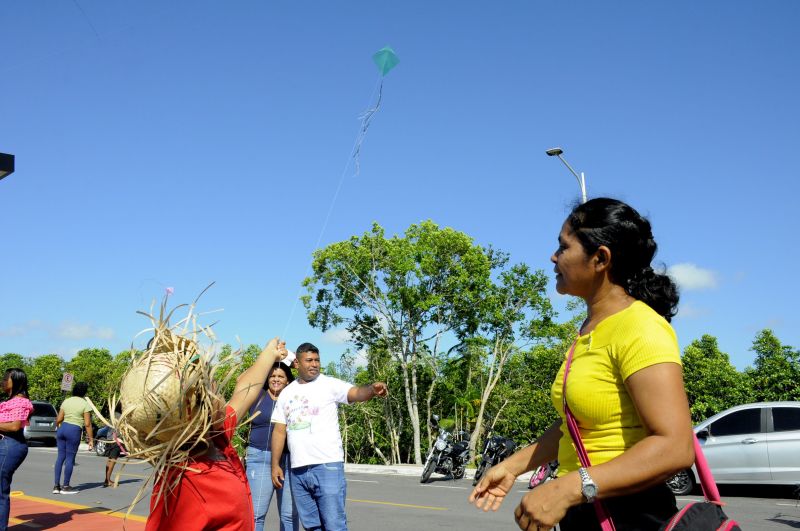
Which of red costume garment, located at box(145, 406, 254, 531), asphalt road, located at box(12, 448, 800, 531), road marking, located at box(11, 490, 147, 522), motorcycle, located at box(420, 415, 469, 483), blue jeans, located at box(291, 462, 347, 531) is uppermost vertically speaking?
red costume garment, located at box(145, 406, 254, 531)

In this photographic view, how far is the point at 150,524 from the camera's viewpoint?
9.14ft

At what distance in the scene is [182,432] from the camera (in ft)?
8.77

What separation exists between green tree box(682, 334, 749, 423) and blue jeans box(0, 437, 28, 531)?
19924 millimetres

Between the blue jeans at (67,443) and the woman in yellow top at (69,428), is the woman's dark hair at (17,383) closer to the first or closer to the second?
the woman in yellow top at (69,428)

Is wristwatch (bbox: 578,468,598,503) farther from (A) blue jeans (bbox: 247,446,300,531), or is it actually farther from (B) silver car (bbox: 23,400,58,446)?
(B) silver car (bbox: 23,400,58,446)

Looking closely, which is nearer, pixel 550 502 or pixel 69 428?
pixel 550 502

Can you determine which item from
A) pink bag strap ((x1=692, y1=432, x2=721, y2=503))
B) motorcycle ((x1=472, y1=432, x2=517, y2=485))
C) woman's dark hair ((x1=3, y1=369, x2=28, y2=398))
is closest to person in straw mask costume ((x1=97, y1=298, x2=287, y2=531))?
pink bag strap ((x1=692, y1=432, x2=721, y2=503))

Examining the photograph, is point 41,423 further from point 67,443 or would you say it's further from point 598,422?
point 598,422

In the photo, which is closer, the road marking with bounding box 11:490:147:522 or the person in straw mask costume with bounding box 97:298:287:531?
the person in straw mask costume with bounding box 97:298:287:531

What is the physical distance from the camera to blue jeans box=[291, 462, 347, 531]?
212 inches

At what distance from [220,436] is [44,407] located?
96.9 ft

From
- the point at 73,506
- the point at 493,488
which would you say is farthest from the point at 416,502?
the point at 493,488

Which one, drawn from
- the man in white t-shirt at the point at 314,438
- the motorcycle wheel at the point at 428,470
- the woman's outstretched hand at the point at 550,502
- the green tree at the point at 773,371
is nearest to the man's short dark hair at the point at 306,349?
the man in white t-shirt at the point at 314,438

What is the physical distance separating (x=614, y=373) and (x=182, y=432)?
5.30ft
